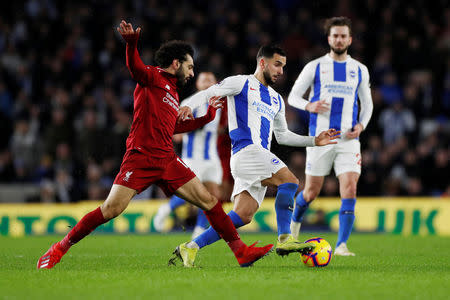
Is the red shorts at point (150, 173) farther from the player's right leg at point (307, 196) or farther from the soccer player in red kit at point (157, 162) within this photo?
the player's right leg at point (307, 196)

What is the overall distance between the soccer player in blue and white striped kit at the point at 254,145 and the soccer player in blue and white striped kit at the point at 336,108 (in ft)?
3.41

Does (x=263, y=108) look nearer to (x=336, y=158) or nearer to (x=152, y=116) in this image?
(x=152, y=116)

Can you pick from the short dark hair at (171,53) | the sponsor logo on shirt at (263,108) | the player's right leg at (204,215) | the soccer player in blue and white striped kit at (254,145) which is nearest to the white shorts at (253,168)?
the soccer player in blue and white striped kit at (254,145)

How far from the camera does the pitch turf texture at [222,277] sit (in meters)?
4.36

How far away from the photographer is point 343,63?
25.9 ft

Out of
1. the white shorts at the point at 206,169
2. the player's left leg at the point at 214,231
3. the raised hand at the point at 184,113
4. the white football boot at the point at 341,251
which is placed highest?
the raised hand at the point at 184,113

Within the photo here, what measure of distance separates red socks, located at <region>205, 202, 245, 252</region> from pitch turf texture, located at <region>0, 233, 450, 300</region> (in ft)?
0.74

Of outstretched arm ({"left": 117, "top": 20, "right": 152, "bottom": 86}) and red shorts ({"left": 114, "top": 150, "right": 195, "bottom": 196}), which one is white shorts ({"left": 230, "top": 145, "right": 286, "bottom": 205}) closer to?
red shorts ({"left": 114, "top": 150, "right": 195, "bottom": 196})

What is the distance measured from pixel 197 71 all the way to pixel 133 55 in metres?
11.0

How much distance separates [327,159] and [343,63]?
1057 millimetres

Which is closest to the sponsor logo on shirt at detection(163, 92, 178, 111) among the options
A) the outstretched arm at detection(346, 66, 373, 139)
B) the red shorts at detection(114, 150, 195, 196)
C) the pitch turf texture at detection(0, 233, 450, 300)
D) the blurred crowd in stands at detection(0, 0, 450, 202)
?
the red shorts at detection(114, 150, 195, 196)

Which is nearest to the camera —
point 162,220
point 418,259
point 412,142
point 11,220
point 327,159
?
point 418,259

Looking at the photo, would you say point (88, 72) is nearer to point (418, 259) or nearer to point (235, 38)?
point (235, 38)

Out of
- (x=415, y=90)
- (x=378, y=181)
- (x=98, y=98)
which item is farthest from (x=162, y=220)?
(x=415, y=90)
